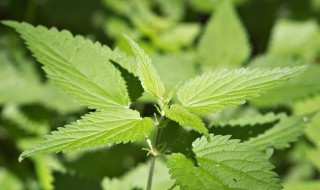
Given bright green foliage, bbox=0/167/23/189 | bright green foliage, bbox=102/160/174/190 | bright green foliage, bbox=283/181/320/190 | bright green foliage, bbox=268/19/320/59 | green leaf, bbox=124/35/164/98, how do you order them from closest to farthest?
1. green leaf, bbox=124/35/164/98
2. bright green foliage, bbox=102/160/174/190
3. bright green foliage, bbox=283/181/320/190
4. bright green foliage, bbox=0/167/23/189
5. bright green foliage, bbox=268/19/320/59

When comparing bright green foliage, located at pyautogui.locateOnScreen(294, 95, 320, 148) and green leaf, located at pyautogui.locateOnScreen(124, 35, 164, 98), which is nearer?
green leaf, located at pyautogui.locateOnScreen(124, 35, 164, 98)

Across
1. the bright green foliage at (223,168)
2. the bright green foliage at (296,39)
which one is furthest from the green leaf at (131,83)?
the bright green foliage at (296,39)

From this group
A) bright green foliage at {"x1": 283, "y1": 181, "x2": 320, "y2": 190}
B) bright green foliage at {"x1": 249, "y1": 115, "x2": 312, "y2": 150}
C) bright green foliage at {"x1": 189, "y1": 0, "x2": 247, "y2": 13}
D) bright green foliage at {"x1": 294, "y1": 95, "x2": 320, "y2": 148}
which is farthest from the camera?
bright green foliage at {"x1": 189, "y1": 0, "x2": 247, "y2": 13}

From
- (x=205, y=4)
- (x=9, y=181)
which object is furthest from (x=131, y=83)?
(x=205, y=4)

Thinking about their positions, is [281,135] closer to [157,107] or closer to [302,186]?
[157,107]

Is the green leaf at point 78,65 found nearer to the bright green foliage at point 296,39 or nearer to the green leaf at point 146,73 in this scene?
the green leaf at point 146,73

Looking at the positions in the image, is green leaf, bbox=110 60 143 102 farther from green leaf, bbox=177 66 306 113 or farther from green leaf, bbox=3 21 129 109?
green leaf, bbox=177 66 306 113

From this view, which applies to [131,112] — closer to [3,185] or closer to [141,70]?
[141,70]

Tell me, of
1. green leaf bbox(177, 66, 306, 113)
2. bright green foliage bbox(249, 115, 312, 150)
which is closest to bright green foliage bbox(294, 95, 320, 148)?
bright green foliage bbox(249, 115, 312, 150)
